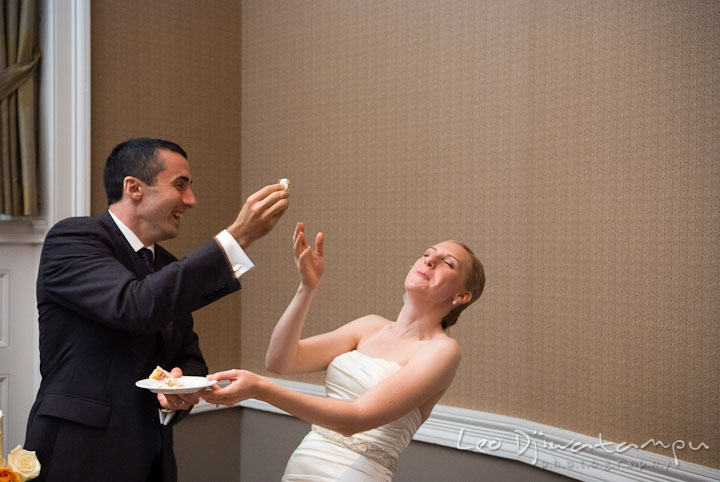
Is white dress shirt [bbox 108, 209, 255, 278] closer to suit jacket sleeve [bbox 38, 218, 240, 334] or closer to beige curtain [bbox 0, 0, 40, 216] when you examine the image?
suit jacket sleeve [bbox 38, 218, 240, 334]

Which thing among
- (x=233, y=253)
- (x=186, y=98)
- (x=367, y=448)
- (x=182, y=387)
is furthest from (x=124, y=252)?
(x=186, y=98)

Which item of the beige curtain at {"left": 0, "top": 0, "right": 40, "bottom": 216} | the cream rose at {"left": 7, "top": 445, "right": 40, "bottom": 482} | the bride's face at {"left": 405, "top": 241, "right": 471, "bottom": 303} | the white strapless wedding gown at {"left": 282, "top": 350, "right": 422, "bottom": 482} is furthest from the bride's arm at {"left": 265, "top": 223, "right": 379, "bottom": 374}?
the beige curtain at {"left": 0, "top": 0, "right": 40, "bottom": 216}

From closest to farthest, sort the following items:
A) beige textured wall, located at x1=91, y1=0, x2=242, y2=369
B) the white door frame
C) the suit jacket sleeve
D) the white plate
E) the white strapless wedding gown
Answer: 1. the white plate
2. the suit jacket sleeve
3. the white strapless wedding gown
4. the white door frame
5. beige textured wall, located at x1=91, y1=0, x2=242, y2=369

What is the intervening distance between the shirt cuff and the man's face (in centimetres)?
42

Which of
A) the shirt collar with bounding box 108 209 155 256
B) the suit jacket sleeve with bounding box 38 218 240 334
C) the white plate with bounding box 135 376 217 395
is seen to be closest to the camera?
the white plate with bounding box 135 376 217 395

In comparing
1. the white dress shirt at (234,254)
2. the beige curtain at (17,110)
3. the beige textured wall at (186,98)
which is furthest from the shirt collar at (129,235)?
the beige textured wall at (186,98)

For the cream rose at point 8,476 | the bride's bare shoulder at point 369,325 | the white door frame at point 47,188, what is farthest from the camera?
the white door frame at point 47,188

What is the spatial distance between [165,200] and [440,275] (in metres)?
0.89

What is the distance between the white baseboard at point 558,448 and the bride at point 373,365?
87 cm

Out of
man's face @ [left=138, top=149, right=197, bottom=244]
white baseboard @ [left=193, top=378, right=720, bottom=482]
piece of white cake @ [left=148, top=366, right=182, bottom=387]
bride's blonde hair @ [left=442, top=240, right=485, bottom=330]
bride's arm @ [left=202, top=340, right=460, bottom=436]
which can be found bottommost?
white baseboard @ [left=193, top=378, right=720, bottom=482]

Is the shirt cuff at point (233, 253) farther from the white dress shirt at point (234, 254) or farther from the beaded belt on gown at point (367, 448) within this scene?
the beaded belt on gown at point (367, 448)

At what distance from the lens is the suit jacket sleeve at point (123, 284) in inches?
74.4

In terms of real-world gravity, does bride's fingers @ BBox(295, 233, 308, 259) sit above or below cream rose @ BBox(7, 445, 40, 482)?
above

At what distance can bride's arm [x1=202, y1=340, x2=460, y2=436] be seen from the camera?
1.68m
